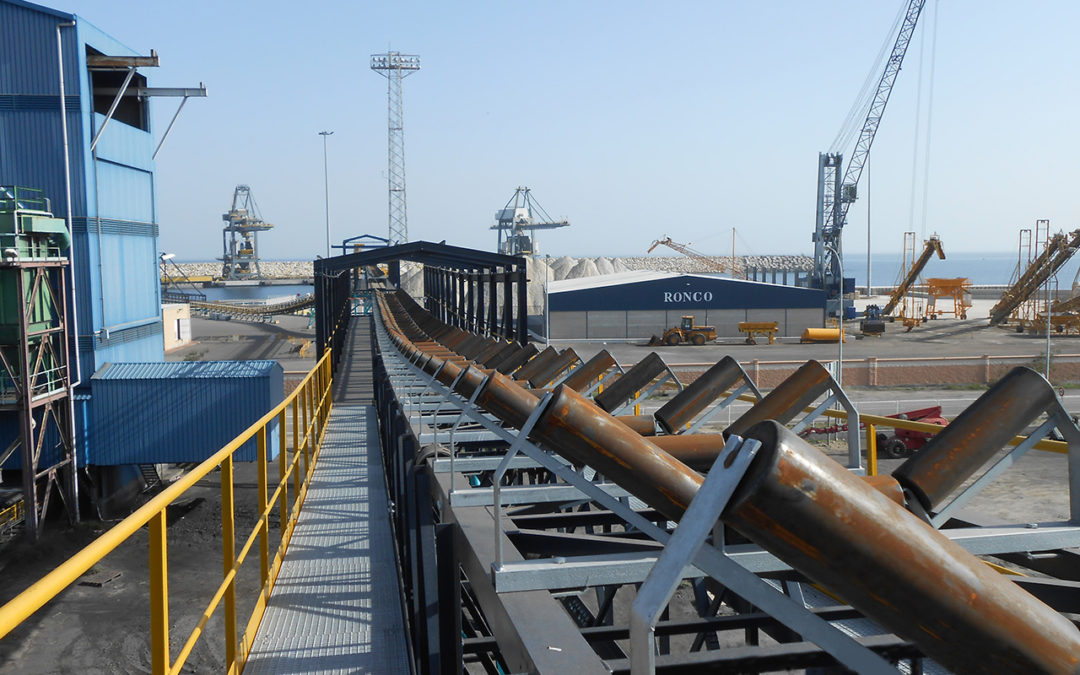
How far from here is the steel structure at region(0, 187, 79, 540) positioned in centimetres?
1919

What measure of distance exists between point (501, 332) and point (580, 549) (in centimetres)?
1954

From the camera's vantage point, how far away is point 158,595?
2867 millimetres

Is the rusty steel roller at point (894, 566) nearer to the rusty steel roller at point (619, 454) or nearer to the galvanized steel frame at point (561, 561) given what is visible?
the galvanized steel frame at point (561, 561)

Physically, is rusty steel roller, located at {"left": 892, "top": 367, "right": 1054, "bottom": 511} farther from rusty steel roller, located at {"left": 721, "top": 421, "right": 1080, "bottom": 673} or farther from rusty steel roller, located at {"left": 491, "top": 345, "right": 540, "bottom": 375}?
rusty steel roller, located at {"left": 491, "top": 345, "right": 540, "bottom": 375}

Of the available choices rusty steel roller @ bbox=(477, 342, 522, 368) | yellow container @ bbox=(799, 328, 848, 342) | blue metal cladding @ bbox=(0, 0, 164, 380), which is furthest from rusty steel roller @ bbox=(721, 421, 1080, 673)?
yellow container @ bbox=(799, 328, 848, 342)

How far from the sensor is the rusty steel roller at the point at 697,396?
4848 mm

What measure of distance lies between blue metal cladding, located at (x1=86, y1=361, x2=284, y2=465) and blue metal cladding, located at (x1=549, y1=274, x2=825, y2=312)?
2826cm

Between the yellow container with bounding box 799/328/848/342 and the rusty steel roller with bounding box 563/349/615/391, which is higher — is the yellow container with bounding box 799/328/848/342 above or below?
below

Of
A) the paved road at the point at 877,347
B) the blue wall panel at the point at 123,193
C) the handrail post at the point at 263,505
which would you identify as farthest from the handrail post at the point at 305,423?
the paved road at the point at 877,347

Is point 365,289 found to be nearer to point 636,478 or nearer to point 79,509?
point 79,509

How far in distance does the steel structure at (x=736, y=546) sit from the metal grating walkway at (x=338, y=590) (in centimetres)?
28

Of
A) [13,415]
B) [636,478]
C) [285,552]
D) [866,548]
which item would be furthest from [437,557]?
[13,415]

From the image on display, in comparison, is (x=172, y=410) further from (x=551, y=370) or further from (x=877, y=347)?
(x=877, y=347)

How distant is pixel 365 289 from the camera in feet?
159
